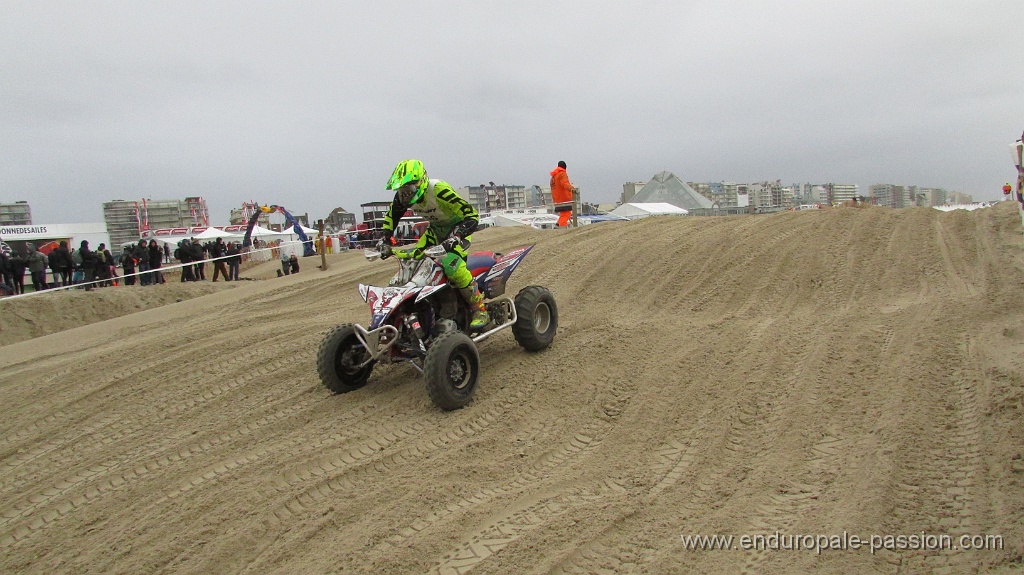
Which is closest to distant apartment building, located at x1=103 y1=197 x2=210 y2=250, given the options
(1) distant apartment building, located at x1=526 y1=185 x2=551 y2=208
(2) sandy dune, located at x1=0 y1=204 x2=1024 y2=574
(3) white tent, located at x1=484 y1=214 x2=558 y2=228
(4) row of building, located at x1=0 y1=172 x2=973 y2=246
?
(4) row of building, located at x1=0 y1=172 x2=973 y2=246

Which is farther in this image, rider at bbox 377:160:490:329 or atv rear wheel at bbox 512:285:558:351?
atv rear wheel at bbox 512:285:558:351

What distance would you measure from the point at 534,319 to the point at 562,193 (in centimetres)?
961

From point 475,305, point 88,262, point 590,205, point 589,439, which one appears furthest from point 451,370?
point 590,205

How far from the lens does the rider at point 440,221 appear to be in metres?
5.34

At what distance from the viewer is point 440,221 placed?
231 inches

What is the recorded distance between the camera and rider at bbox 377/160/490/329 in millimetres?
5336

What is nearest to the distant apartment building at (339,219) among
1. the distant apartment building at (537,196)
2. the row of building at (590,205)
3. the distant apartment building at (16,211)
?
the row of building at (590,205)

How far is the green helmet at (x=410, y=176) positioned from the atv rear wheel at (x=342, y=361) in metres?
1.28

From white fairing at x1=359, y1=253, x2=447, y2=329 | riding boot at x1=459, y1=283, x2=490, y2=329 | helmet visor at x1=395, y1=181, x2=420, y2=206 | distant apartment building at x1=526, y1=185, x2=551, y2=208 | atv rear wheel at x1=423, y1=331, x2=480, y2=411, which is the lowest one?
atv rear wheel at x1=423, y1=331, x2=480, y2=411

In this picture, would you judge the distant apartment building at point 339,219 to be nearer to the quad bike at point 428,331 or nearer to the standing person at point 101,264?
the standing person at point 101,264

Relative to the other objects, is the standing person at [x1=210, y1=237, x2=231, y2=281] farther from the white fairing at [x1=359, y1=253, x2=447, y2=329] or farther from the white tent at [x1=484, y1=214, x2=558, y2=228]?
the white fairing at [x1=359, y1=253, x2=447, y2=329]

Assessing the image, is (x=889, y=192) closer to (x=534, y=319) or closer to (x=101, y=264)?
(x=534, y=319)

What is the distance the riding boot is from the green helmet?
935 millimetres

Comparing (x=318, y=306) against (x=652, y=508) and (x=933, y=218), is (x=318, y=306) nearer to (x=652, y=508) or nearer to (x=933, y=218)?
(x=652, y=508)
